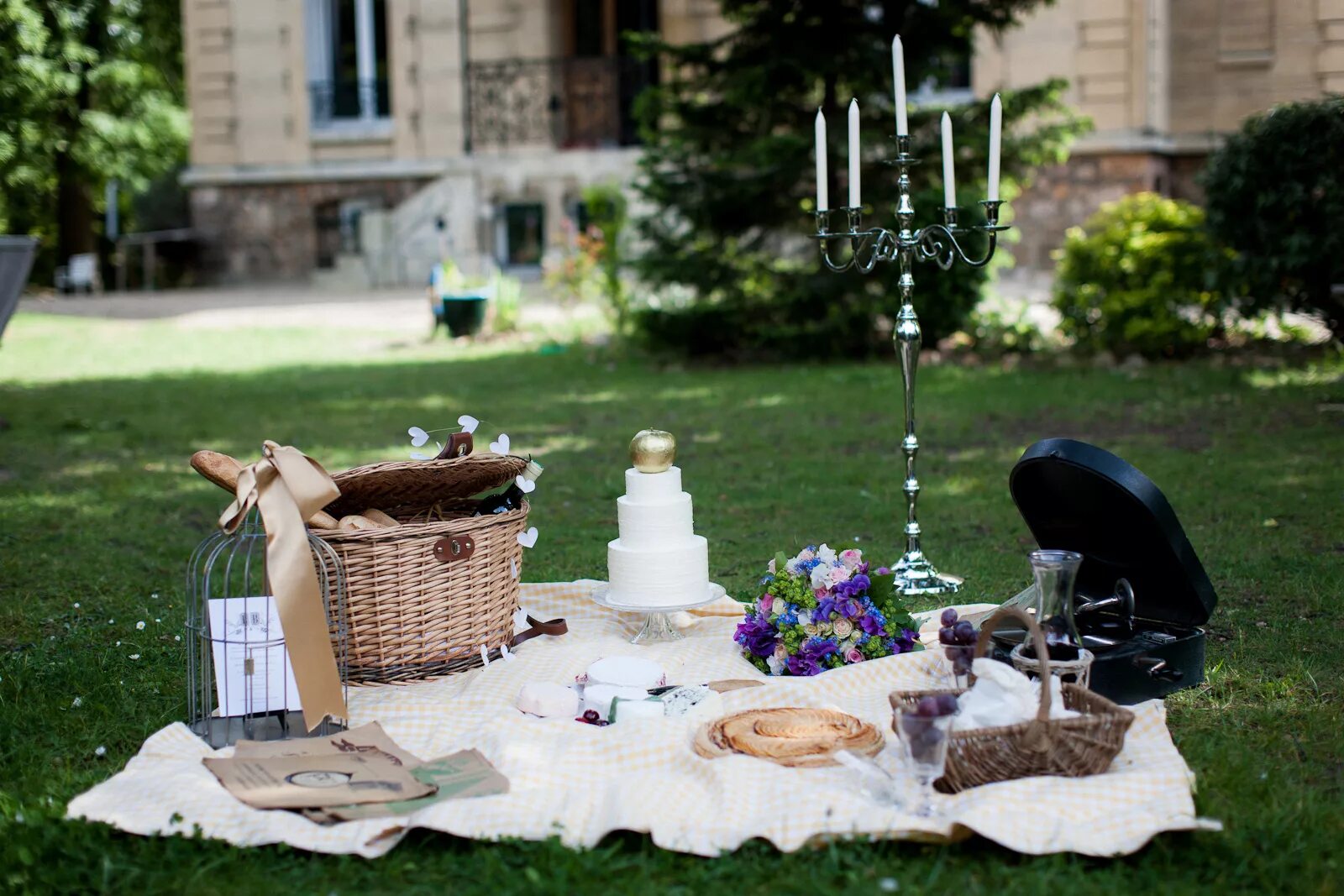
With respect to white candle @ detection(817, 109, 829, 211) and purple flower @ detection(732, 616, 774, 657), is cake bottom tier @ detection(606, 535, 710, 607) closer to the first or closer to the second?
purple flower @ detection(732, 616, 774, 657)

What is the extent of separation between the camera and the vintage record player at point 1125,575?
11.6 ft

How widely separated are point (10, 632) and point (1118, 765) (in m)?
3.52

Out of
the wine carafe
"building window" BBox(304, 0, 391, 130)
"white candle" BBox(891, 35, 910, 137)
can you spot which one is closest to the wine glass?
the wine carafe

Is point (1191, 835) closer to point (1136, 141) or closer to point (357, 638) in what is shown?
point (357, 638)

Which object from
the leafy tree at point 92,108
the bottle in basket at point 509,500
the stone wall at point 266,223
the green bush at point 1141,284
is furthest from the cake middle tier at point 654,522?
the leafy tree at point 92,108

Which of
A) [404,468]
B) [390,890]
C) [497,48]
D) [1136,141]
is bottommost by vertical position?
[390,890]

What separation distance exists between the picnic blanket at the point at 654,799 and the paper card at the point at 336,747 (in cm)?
9

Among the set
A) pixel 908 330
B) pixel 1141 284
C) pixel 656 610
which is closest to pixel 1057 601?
pixel 656 610

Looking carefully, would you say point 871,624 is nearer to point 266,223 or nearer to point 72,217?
point 266,223

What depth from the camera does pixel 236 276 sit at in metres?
20.5

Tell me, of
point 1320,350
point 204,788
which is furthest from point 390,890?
point 1320,350

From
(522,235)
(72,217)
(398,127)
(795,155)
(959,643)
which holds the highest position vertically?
(398,127)

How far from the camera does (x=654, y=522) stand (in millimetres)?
4145

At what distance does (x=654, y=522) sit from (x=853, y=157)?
4.40 feet
